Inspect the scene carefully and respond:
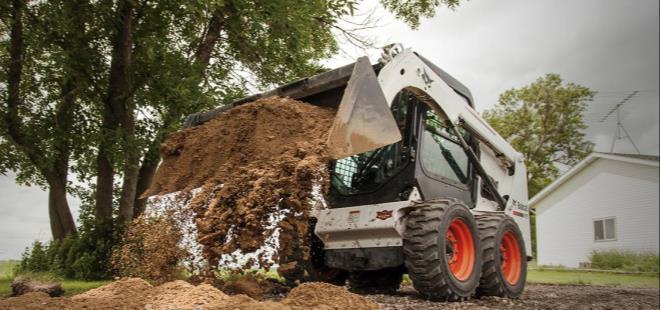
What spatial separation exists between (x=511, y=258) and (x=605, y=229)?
38.2ft

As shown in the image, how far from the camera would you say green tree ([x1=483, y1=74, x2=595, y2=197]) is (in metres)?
32.8

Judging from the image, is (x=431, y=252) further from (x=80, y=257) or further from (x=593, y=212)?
(x=593, y=212)

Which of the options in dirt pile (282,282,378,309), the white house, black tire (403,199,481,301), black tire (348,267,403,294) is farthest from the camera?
the white house

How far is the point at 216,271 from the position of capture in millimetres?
4758

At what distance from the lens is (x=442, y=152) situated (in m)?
6.71

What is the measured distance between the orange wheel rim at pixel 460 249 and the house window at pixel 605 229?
12431 millimetres

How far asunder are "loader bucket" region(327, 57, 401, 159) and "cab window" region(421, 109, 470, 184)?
1440mm

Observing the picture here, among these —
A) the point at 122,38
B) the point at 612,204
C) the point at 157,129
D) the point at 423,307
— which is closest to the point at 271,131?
the point at 423,307

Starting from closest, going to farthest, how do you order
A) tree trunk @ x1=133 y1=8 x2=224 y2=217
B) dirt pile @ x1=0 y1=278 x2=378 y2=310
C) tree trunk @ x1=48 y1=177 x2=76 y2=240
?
dirt pile @ x1=0 y1=278 x2=378 y2=310 < tree trunk @ x1=133 y1=8 x2=224 y2=217 < tree trunk @ x1=48 y1=177 x2=76 y2=240

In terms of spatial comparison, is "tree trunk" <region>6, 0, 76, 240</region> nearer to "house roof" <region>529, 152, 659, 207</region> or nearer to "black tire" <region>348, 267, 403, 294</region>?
"black tire" <region>348, 267, 403, 294</region>

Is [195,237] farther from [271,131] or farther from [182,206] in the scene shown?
[271,131]

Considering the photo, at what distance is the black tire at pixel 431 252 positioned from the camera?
5.39m

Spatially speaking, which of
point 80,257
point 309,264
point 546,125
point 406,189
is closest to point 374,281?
point 309,264

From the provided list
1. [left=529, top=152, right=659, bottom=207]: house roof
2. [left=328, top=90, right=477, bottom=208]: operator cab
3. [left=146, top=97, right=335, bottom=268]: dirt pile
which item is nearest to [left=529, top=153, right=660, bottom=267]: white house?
[left=529, top=152, right=659, bottom=207]: house roof
